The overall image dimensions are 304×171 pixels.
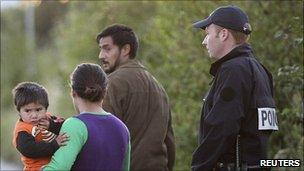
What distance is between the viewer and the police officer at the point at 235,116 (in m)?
5.24

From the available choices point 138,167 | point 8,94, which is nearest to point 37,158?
point 138,167

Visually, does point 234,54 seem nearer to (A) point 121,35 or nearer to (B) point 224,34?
(B) point 224,34

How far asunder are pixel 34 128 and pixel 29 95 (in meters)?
0.24

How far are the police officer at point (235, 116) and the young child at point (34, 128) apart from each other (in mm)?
891

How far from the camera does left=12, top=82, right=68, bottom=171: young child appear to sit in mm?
5113

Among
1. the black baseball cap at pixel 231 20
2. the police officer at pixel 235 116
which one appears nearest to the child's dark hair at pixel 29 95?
the police officer at pixel 235 116

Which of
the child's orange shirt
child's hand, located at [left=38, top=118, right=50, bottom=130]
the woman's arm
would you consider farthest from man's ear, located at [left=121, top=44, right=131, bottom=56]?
the woman's arm

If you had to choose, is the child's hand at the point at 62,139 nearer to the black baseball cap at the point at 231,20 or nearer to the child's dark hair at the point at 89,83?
the child's dark hair at the point at 89,83

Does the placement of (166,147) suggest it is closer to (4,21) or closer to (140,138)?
(140,138)

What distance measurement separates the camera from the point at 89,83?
4.95 m

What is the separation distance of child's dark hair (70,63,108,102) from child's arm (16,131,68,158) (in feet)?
0.92

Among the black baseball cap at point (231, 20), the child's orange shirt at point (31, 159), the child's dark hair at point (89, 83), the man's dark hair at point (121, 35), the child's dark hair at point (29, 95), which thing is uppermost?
the black baseball cap at point (231, 20)

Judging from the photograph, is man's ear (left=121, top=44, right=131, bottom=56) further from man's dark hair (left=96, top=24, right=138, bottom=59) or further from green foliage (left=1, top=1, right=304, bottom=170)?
green foliage (left=1, top=1, right=304, bottom=170)

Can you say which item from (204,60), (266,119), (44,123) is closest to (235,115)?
(266,119)
